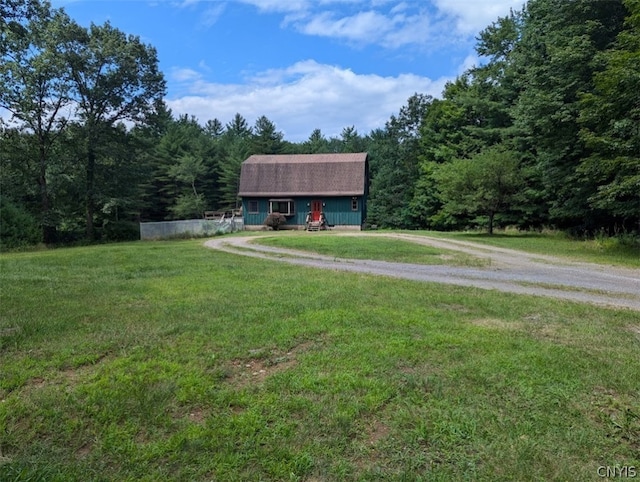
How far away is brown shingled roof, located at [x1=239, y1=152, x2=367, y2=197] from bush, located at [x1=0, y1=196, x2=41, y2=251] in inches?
557

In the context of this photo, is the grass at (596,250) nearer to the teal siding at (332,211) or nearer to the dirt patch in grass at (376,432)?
the dirt patch in grass at (376,432)

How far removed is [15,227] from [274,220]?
16085mm

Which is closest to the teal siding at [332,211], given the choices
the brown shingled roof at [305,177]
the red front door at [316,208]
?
the red front door at [316,208]

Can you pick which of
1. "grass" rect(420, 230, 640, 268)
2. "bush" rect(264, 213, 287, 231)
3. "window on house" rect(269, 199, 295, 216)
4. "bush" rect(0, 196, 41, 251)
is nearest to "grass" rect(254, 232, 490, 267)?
"grass" rect(420, 230, 640, 268)

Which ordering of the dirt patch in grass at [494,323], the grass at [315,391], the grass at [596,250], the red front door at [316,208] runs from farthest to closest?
the red front door at [316,208] → the grass at [596,250] → the dirt patch in grass at [494,323] → the grass at [315,391]

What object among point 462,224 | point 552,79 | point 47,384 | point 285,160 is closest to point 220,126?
point 285,160

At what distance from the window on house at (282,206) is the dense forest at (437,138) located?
9623 mm

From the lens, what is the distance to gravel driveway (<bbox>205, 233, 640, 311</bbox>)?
25.6 ft

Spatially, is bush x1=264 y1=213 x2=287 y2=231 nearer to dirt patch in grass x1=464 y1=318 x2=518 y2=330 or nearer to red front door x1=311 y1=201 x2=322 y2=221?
red front door x1=311 y1=201 x2=322 y2=221

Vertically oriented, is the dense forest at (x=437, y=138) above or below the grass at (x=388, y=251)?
above

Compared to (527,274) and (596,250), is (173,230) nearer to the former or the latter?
(527,274)

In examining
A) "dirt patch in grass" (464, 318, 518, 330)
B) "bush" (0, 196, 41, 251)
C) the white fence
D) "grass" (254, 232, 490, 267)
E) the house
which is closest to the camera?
"dirt patch in grass" (464, 318, 518, 330)

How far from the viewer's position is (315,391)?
11.8 feet

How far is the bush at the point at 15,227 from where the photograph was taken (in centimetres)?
2325
